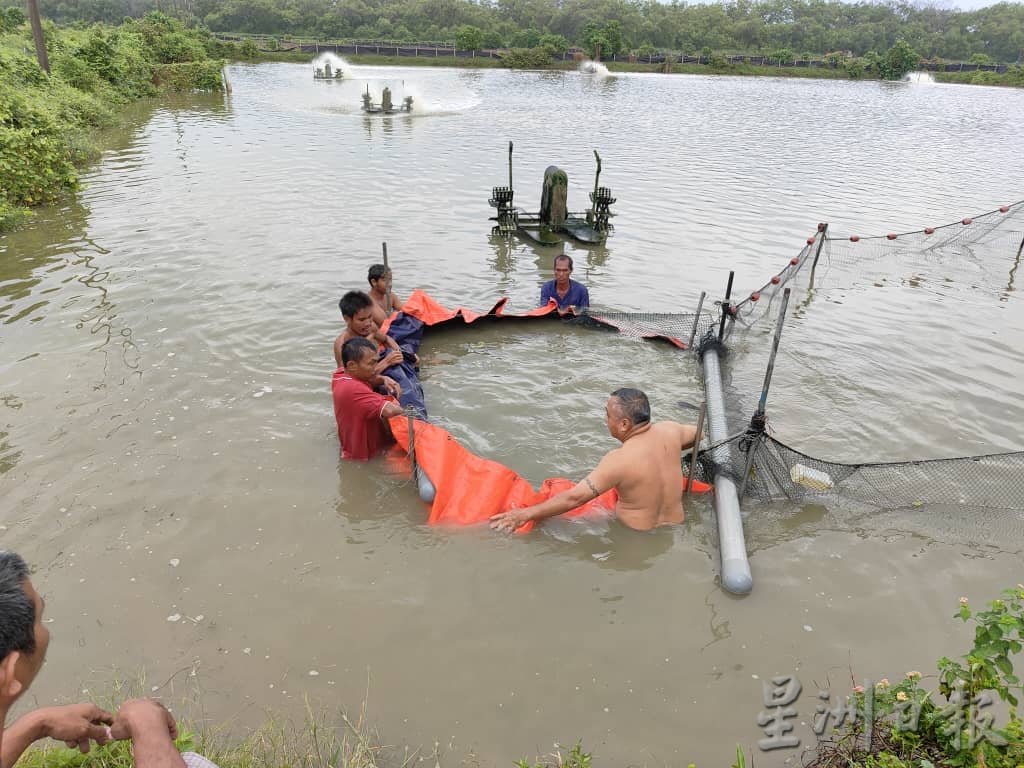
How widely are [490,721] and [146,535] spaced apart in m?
3.18

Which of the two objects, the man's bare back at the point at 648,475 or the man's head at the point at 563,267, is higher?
the man's head at the point at 563,267

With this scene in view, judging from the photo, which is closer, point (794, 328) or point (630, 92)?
point (794, 328)

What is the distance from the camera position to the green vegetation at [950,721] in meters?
2.70

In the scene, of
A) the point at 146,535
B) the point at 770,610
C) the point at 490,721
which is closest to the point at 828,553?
the point at 770,610

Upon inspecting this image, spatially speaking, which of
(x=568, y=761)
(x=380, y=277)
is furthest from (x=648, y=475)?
(x=380, y=277)

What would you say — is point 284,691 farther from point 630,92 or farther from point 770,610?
point 630,92

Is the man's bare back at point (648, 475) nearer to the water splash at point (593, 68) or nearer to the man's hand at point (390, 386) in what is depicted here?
the man's hand at point (390, 386)

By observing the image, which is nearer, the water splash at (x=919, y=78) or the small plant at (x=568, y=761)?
the small plant at (x=568, y=761)

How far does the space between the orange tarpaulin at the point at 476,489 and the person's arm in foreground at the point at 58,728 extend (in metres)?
2.90

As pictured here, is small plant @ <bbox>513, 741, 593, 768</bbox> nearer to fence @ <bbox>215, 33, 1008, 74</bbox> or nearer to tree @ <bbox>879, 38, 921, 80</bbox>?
fence @ <bbox>215, 33, 1008, 74</bbox>

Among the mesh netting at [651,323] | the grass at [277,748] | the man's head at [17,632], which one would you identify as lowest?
the grass at [277,748]

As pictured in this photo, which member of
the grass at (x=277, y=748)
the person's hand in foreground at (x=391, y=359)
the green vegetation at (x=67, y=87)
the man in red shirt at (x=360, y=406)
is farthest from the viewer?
the green vegetation at (x=67, y=87)

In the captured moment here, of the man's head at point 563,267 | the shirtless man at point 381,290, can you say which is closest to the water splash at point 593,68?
the man's head at point 563,267

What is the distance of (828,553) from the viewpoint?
16.7 ft
